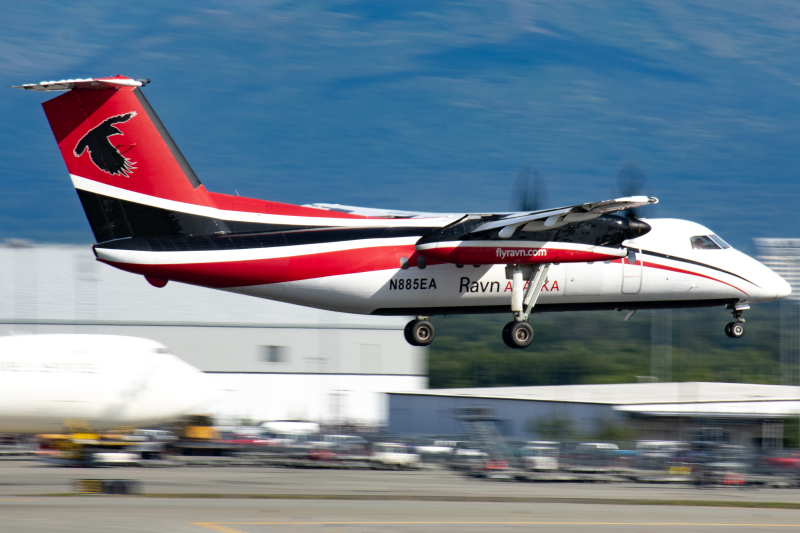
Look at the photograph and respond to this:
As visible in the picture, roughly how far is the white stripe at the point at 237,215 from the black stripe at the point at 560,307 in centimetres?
242

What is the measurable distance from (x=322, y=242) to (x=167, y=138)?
510 cm

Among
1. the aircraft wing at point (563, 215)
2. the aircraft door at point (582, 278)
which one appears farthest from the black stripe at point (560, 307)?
the aircraft wing at point (563, 215)

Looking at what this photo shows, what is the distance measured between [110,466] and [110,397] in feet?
7.86

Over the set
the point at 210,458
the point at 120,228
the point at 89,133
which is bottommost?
the point at 210,458

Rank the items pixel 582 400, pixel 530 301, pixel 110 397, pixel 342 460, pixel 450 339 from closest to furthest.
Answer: pixel 530 301 < pixel 110 397 < pixel 342 460 < pixel 582 400 < pixel 450 339

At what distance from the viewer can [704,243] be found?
25.4m

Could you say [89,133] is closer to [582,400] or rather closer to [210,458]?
[210,458]

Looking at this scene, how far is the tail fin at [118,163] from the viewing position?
22125mm

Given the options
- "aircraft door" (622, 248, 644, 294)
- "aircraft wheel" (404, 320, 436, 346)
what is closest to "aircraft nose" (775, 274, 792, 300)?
"aircraft door" (622, 248, 644, 294)

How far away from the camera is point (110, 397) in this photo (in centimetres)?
2880

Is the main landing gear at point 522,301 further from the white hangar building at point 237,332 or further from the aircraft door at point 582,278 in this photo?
the white hangar building at point 237,332

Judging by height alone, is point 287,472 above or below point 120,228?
below

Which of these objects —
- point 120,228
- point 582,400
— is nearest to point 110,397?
point 120,228

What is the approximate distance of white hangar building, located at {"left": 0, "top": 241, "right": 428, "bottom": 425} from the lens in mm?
55188
